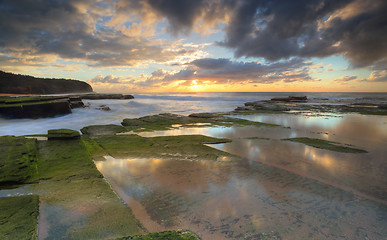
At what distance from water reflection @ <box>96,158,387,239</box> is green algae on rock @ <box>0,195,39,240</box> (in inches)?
64.0

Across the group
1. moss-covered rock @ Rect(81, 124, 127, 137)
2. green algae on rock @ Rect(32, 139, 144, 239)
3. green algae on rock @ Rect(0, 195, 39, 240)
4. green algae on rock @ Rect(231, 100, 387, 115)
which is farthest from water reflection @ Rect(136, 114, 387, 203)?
green algae on rock @ Rect(231, 100, 387, 115)

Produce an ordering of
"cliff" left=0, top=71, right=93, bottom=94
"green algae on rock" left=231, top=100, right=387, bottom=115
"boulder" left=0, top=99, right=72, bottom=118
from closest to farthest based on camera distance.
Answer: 1. "boulder" left=0, top=99, right=72, bottom=118
2. "green algae on rock" left=231, top=100, right=387, bottom=115
3. "cliff" left=0, top=71, right=93, bottom=94

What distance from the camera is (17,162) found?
5.51m

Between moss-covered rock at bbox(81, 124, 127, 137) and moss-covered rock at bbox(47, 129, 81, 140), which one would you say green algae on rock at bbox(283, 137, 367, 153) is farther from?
moss-covered rock at bbox(81, 124, 127, 137)

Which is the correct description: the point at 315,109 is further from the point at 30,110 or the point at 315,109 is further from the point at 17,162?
the point at 30,110

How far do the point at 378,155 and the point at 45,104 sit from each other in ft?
84.5

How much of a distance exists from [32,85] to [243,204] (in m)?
107

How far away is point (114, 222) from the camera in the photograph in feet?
11.2

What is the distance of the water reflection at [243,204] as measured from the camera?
339cm

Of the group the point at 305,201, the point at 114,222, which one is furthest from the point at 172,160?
the point at 305,201

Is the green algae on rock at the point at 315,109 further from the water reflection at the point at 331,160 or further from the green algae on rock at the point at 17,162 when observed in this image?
the green algae on rock at the point at 17,162

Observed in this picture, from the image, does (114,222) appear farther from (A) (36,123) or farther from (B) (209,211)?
(A) (36,123)

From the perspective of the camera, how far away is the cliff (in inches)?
2617

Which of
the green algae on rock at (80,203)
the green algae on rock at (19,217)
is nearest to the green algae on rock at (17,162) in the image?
the green algae on rock at (80,203)
